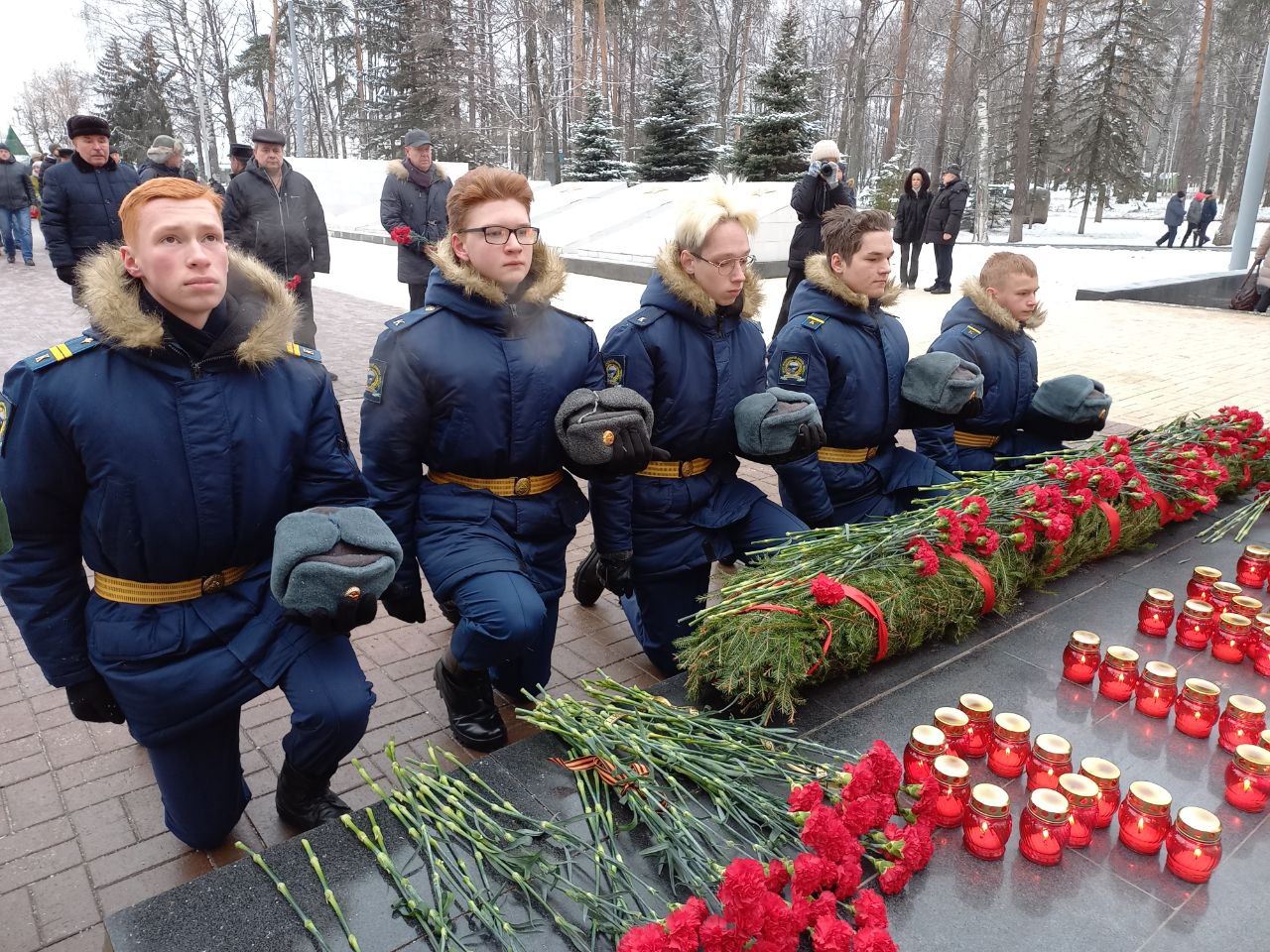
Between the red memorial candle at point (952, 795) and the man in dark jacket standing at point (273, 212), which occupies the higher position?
the man in dark jacket standing at point (273, 212)

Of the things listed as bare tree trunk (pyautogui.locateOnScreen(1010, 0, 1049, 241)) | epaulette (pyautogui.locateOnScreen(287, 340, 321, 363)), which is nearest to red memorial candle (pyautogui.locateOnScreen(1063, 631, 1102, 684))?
epaulette (pyautogui.locateOnScreen(287, 340, 321, 363))

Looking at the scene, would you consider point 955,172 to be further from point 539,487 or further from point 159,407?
point 159,407

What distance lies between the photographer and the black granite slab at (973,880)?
1.69 metres

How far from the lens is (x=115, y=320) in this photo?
7.13 feet

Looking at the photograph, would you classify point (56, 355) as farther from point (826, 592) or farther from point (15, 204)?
point (15, 204)

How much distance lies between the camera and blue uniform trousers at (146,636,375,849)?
242 cm

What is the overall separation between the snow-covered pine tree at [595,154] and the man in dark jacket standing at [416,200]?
63.2 ft

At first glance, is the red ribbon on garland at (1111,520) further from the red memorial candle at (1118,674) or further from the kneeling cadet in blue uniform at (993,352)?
the red memorial candle at (1118,674)

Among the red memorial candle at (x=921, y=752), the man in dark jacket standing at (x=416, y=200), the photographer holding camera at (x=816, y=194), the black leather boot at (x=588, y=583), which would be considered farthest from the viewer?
the photographer holding camera at (x=816, y=194)

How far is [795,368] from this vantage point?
3.69 m

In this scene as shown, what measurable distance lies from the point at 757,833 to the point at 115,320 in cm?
185

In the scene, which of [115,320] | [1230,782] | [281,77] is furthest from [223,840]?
[281,77]

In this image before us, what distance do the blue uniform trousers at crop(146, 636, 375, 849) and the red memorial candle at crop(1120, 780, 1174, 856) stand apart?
Result: 1816mm

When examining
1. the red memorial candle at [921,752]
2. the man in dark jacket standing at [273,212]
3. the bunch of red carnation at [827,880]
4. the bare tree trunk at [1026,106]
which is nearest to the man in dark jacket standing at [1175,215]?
the bare tree trunk at [1026,106]
